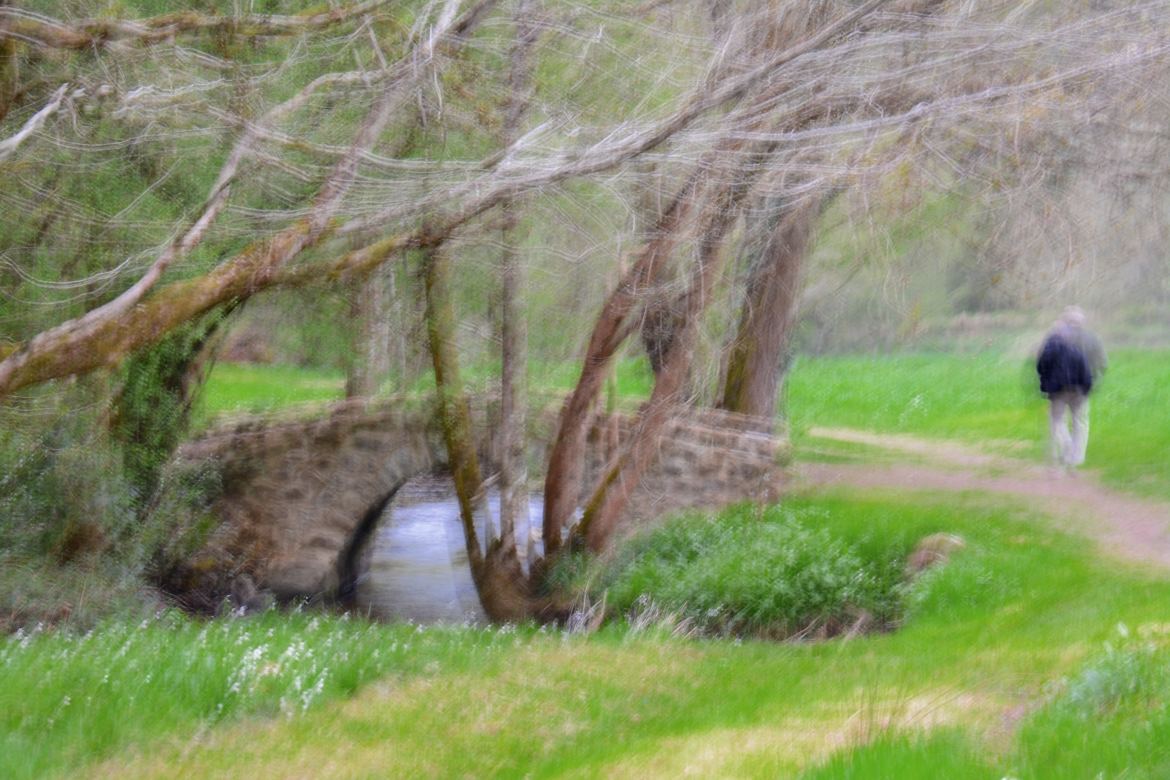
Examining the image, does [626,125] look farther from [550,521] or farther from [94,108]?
[550,521]

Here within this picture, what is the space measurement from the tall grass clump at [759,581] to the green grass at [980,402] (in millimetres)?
3359

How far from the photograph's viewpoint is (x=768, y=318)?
1523cm

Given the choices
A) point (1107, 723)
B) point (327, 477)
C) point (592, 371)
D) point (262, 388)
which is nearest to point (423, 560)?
Result: point (327, 477)

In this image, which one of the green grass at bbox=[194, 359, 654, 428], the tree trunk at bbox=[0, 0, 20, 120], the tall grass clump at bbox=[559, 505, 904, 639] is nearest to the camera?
the tree trunk at bbox=[0, 0, 20, 120]

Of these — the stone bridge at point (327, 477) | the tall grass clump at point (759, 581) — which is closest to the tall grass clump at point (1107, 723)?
the tall grass clump at point (759, 581)

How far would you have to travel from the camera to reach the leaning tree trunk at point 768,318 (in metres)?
12.6

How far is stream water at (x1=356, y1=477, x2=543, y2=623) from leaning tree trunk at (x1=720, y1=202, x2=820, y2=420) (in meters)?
3.22

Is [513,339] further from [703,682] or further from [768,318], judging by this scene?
[703,682]

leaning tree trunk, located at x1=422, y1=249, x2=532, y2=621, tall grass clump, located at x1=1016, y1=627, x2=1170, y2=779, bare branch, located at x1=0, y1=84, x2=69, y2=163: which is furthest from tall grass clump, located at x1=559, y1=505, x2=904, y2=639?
bare branch, located at x1=0, y1=84, x2=69, y2=163

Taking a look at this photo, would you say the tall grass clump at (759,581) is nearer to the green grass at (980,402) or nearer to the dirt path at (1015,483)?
the dirt path at (1015,483)

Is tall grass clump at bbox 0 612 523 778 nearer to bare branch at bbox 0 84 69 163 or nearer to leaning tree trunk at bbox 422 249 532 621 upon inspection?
bare branch at bbox 0 84 69 163

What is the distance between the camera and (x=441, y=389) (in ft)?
46.4

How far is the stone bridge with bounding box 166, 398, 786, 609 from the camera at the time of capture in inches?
635

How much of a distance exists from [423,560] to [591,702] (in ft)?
44.4
